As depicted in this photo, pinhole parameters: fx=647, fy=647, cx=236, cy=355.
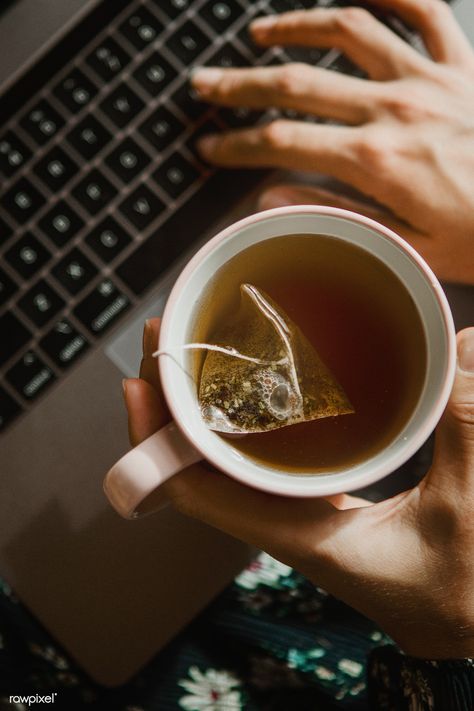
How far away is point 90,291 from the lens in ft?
2.57

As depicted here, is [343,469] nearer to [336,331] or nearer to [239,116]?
[336,331]

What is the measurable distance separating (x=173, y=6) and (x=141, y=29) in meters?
0.05

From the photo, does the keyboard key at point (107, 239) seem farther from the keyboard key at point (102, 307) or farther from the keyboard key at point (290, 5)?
the keyboard key at point (290, 5)

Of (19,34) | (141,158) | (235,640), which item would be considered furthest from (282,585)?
(19,34)

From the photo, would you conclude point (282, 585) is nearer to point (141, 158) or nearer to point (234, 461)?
point (234, 461)

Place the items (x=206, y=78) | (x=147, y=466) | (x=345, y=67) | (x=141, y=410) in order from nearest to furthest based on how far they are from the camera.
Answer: (x=147, y=466), (x=141, y=410), (x=206, y=78), (x=345, y=67)

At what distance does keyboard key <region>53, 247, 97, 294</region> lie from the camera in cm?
78

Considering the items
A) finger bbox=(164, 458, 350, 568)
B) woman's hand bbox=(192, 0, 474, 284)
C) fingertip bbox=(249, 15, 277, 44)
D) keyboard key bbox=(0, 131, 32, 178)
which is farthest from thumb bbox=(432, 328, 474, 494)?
keyboard key bbox=(0, 131, 32, 178)

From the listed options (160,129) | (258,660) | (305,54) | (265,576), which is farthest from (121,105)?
(258,660)

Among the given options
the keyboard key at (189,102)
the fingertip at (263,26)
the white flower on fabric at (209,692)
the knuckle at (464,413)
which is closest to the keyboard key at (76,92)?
the keyboard key at (189,102)

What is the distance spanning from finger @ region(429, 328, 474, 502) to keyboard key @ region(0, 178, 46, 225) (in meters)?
0.52

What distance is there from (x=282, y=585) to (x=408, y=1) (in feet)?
2.74

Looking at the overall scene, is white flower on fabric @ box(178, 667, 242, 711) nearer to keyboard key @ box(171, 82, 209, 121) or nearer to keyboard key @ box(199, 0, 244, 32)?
keyboard key @ box(171, 82, 209, 121)

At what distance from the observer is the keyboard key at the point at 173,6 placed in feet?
2.61
